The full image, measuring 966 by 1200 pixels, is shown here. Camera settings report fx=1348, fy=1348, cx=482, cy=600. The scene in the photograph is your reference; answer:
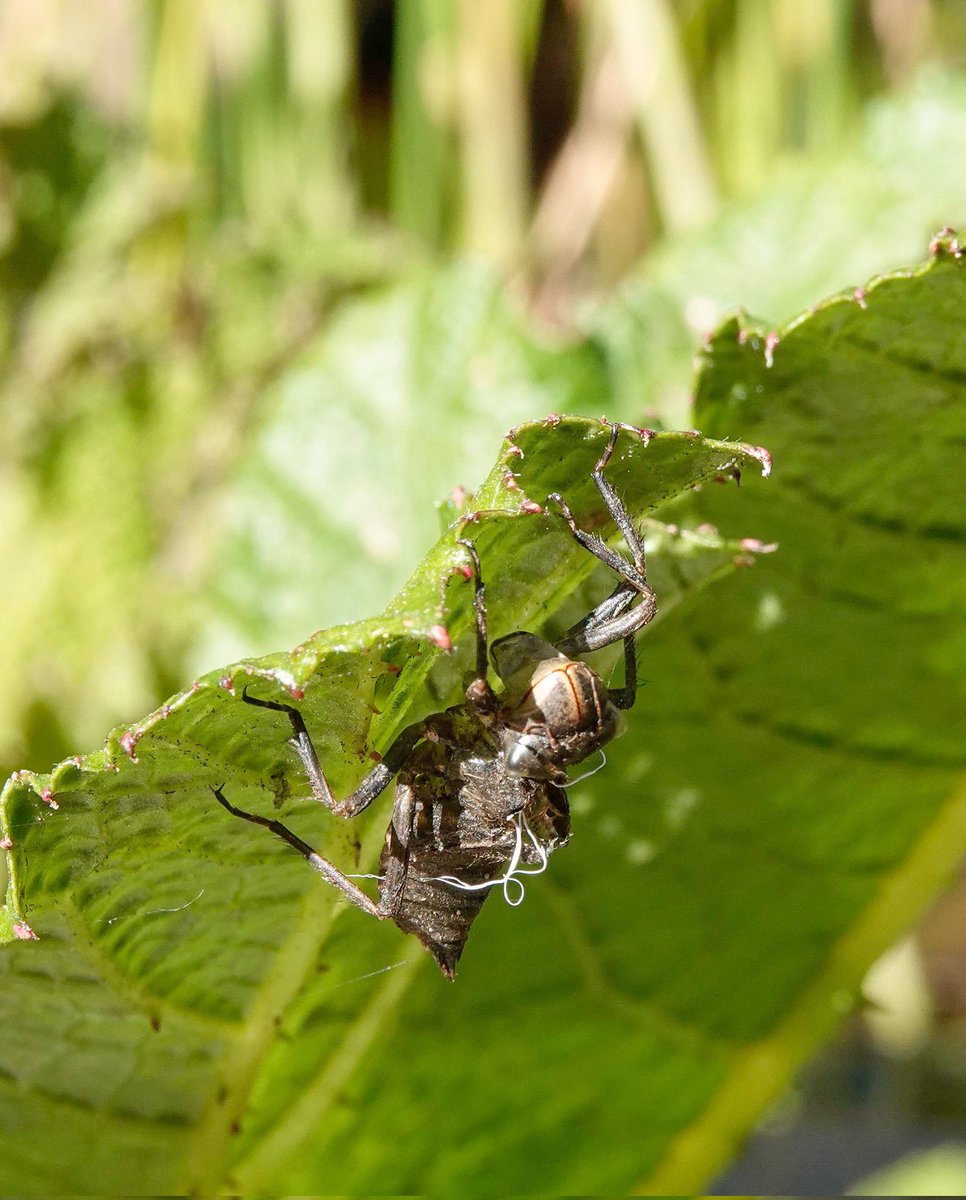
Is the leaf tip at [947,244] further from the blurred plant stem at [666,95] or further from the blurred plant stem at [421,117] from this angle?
the blurred plant stem at [421,117]

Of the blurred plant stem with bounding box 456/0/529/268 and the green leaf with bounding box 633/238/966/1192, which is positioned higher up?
the blurred plant stem with bounding box 456/0/529/268

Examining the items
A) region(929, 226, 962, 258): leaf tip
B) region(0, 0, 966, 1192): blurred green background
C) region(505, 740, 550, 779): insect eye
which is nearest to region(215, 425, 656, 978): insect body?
region(505, 740, 550, 779): insect eye

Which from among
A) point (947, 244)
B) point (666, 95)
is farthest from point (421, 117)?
point (947, 244)

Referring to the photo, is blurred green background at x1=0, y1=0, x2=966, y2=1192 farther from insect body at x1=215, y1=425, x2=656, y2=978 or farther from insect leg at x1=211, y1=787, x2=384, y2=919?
insect leg at x1=211, y1=787, x2=384, y2=919

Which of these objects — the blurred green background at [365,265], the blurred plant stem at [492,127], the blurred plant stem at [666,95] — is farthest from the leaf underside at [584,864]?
the blurred plant stem at [492,127]

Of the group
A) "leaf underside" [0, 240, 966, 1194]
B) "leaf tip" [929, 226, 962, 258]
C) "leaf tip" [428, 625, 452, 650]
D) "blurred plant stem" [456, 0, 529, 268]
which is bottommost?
"leaf underside" [0, 240, 966, 1194]

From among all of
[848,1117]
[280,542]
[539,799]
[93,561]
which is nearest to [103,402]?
[93,561]
